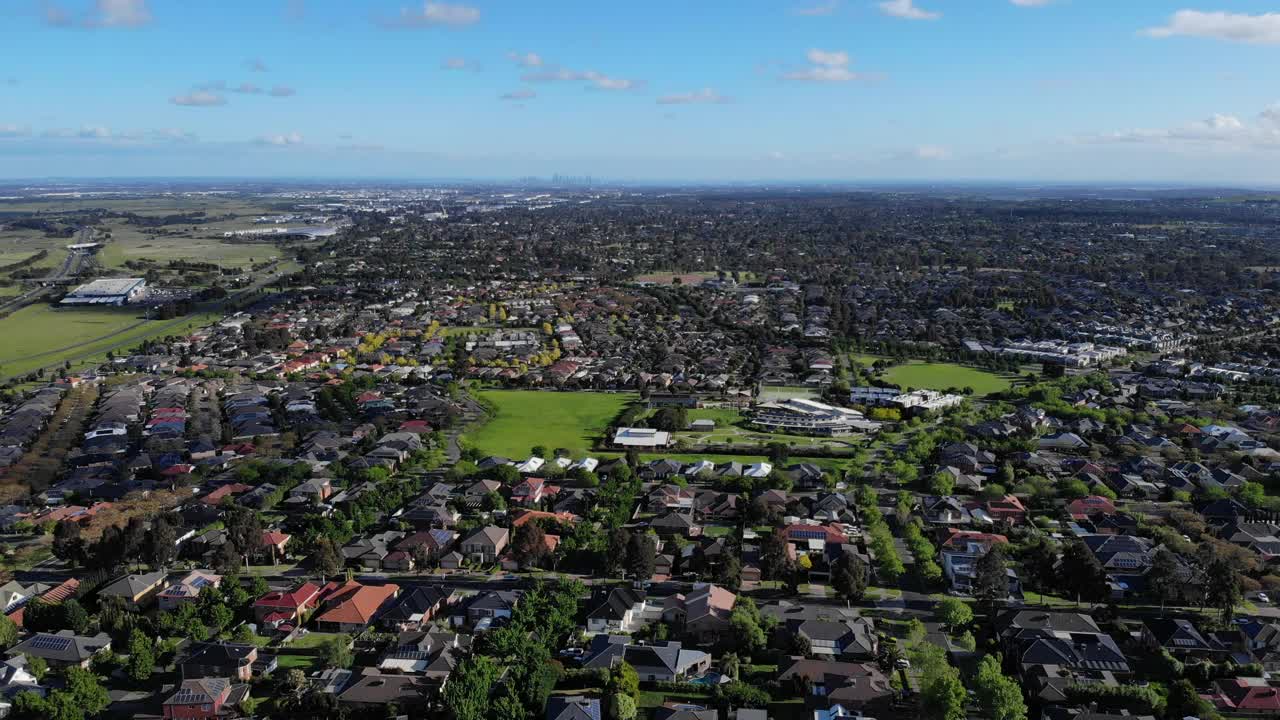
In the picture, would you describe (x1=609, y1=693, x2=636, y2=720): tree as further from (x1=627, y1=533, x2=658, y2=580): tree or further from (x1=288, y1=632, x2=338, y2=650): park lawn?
(x1=288, y1=632, x2=338, y2=650): park lawn

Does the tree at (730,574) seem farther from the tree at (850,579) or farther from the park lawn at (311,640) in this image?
the park lawn at (311,640)

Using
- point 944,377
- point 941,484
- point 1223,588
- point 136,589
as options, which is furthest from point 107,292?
point 1223,588

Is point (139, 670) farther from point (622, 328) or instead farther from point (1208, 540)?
point (622, 328)

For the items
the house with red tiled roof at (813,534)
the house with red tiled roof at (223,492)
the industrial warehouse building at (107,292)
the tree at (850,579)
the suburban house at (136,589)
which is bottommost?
the suburban house at (136,589)

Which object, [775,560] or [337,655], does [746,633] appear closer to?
[775,560]

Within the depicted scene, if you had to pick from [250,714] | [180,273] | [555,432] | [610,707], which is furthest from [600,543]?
[180,273]

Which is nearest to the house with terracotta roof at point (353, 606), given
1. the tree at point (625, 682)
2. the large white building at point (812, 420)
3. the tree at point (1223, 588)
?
the tree at point (625, 682)
